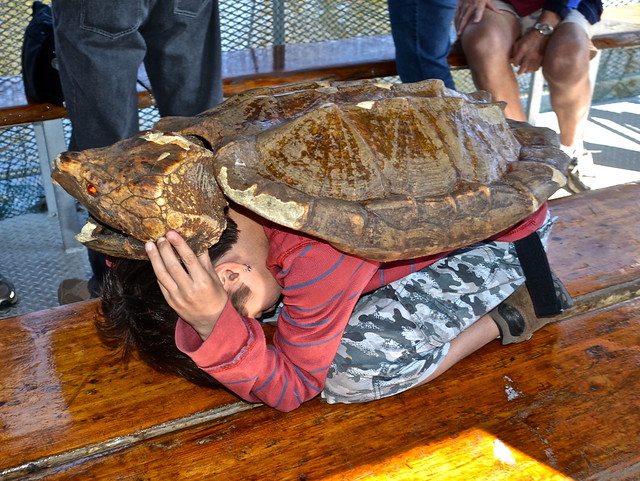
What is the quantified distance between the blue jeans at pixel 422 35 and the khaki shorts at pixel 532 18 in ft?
1.92

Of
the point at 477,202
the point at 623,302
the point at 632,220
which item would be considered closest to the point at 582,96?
the point at 632,220

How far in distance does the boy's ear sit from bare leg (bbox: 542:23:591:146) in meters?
2.04

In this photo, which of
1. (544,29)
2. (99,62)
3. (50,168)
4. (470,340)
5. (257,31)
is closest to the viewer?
(470,340)

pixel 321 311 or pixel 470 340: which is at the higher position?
pixel 321 311

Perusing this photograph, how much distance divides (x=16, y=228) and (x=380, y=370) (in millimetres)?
2300

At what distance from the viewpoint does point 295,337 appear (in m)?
1.31

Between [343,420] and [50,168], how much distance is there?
191 cm

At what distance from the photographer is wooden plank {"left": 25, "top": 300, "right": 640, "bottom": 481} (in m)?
1.21

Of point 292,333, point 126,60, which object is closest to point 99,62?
point 126,60

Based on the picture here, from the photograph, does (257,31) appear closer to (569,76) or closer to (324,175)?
(569,76)

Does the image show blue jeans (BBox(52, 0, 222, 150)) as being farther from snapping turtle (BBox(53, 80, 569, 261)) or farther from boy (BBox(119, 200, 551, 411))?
boy (BBox(119, 200, 551, 411))

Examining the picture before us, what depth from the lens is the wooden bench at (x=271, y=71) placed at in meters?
2.39

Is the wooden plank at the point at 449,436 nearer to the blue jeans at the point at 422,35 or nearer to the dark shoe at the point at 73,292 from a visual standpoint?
the dark shoe at the point at 73,292

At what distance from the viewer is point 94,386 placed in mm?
1464
